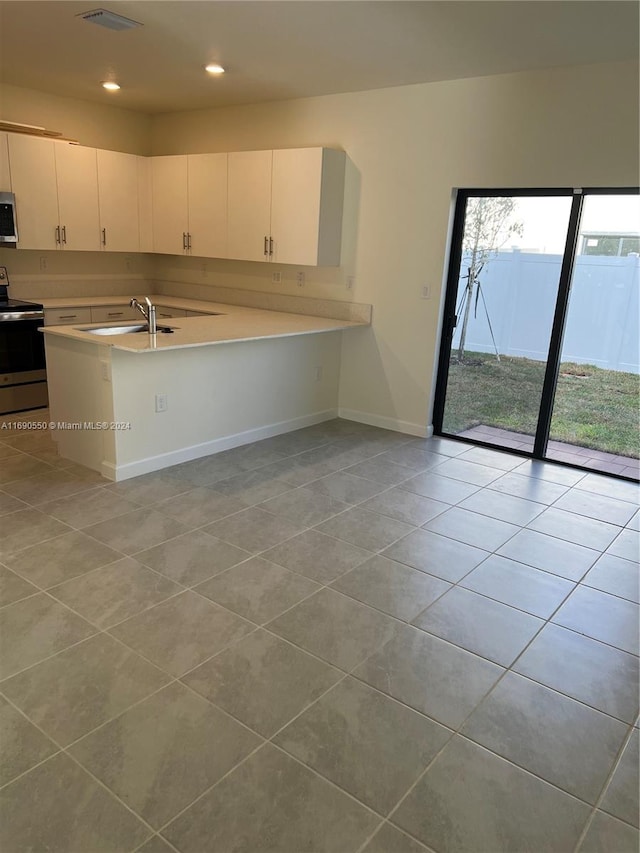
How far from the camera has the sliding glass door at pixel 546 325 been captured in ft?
13.6

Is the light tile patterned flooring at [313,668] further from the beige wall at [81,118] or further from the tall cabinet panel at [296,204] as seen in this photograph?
the beige wall at [81,118]

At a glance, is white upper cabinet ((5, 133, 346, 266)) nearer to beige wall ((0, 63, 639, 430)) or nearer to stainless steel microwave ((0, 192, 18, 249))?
stainless steel microwave ((0, 192, 18, 249))

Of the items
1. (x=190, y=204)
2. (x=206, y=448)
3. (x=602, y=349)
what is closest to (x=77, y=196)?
(x=190, y=204)

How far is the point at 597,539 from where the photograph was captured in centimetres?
336

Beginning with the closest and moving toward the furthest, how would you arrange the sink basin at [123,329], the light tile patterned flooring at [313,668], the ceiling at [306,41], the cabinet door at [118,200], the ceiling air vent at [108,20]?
the light tile patterned flooring at [313,668]
the ceiling at [306,41]
the ceiling air vent at [108,20]
the sink basin at [123,329]
the cabinet door at [118,200]

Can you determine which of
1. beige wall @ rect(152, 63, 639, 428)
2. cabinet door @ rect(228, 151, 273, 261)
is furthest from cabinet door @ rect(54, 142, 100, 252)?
cabinet door @ rect(228, 151, 273, 261)

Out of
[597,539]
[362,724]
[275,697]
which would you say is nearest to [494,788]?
[362,724]

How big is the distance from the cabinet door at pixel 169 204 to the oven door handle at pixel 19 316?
144 centimetres

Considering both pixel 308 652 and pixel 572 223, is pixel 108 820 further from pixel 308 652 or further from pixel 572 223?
pixel 572 223

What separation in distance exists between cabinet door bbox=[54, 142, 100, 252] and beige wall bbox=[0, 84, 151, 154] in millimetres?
420

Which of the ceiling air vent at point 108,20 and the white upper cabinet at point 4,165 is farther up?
the ceiling air vent at point 108,20

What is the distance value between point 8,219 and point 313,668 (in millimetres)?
4483

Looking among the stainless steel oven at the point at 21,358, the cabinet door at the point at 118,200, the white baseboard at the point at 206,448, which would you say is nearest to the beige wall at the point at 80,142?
the cabinet door at the point at 118,200

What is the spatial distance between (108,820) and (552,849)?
114 centimetres
